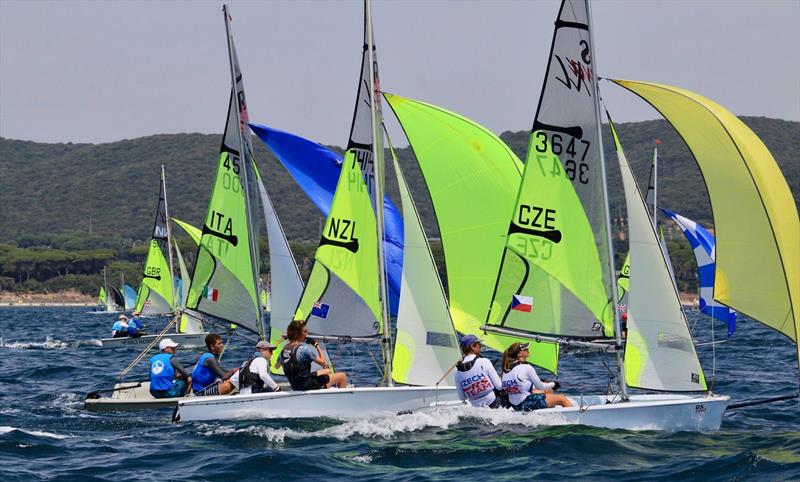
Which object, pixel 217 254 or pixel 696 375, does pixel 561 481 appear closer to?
pixel 696 375

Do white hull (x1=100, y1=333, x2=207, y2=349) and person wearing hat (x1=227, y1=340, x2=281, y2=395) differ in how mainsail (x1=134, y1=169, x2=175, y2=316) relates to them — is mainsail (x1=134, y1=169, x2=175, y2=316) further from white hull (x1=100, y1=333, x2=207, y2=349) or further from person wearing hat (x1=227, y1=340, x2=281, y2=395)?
person wearing hat (x1=227, y1=340, x2=281, y2=395)

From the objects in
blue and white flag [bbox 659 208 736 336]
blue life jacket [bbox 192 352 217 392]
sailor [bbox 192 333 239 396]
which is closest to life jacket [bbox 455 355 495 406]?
sailor [bbox 192 333 239 396]

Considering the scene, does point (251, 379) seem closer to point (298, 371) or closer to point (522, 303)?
point (298, 371)

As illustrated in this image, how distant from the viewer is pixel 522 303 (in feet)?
46.8

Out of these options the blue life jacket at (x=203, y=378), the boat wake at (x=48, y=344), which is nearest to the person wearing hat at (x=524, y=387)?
the blue life jacket at (x=203, y=378)

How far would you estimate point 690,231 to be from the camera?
32.4 m

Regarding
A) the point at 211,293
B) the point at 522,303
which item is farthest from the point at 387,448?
the point at 211,293

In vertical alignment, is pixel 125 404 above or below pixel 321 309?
below

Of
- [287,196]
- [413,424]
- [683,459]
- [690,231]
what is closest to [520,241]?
[413,424]

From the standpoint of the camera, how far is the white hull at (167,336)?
33.8 m

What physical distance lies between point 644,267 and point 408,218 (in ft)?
11.5

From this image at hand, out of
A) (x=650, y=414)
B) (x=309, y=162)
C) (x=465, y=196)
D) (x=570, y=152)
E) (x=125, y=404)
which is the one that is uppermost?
(x=309, y=162)

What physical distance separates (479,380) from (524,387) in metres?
0.56

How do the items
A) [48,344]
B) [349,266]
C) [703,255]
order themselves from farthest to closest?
[48,344] < [703,255] < [349,266]
